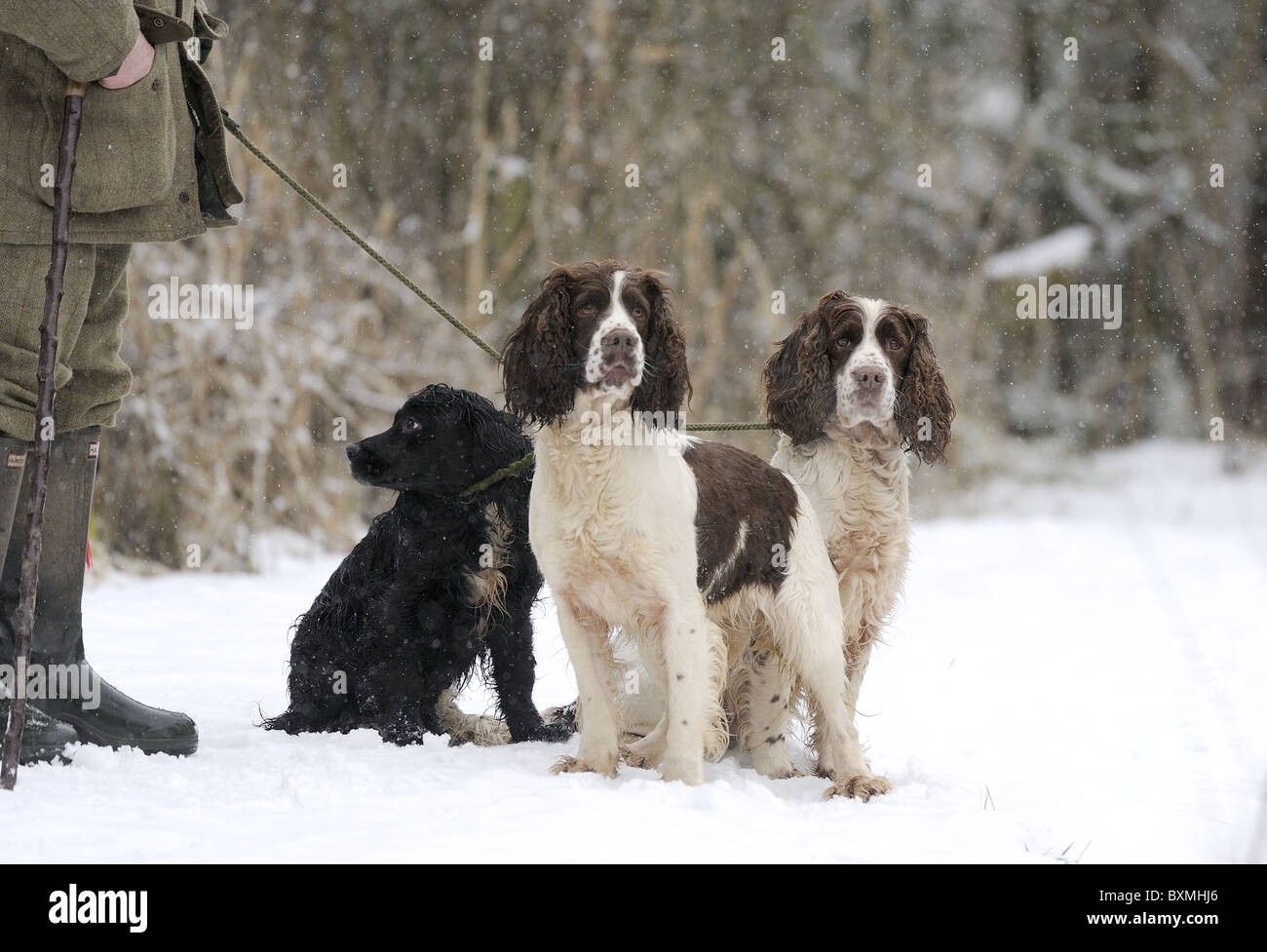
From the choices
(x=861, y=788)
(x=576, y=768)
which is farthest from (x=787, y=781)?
(x=576, y=768)

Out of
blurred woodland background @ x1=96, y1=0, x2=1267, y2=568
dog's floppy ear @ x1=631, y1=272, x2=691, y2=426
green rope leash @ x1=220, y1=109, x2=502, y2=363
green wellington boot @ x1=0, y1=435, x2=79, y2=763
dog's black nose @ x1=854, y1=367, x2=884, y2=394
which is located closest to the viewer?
green wellington boot @ x1=0, y1=435, x2=79, y2=763

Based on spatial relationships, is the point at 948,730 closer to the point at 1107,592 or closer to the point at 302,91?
the point at 1107,592

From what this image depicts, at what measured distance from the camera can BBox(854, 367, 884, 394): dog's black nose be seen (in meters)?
3.72

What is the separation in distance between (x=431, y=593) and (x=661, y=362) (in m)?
1.08

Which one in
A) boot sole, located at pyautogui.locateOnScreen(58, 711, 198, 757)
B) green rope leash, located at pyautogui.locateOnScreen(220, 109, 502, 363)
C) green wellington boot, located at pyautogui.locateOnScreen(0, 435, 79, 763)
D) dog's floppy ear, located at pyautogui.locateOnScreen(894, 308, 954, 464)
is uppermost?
green rope leash, located at pyautogui.locateOnScreen(220, 109, 502, 363)

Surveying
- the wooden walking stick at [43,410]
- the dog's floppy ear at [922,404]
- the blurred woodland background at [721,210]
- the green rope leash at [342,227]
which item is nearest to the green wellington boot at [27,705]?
the wooden walking stick at [43,410]

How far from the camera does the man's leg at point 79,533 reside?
3236 mm

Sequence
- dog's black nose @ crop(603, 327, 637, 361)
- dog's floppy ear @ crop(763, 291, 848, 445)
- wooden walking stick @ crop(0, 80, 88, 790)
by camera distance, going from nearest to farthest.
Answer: wooden walking stick @ crop(0, 80, 88, 790), dog's black nose @ crop(603, 327, 637, 361), dog's floppy ear @ crop(763, 291, 848, 445)

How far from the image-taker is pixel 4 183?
2951mm

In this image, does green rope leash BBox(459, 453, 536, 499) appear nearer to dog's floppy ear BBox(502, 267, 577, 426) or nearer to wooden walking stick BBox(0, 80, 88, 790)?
dog's floppy ear BBox(502, 267, 577, 426)

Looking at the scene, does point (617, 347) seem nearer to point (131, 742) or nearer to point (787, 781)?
point (787, 781)

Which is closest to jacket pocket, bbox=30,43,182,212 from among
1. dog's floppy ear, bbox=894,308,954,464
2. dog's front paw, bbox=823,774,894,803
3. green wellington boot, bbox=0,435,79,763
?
green wellington boot, bbox=0,435,79,763

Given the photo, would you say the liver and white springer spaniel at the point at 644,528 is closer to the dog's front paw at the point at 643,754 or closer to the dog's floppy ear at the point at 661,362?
the dog's floppy ear at the point at 661,362

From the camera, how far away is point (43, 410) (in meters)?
2.83
